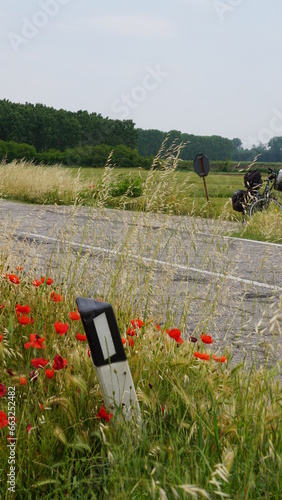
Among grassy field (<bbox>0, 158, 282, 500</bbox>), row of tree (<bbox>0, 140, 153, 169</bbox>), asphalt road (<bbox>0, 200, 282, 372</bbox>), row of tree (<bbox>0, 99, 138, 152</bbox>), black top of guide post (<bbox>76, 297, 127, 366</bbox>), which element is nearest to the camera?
grassy field (<bbox>0, 158, 282, 500</bbox>)

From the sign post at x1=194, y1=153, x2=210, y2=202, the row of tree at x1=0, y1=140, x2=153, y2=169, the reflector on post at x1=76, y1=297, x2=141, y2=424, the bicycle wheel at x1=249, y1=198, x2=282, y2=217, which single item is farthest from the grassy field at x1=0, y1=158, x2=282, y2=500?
the row of tree at x1=0, y1=140, x2=153, y2=169

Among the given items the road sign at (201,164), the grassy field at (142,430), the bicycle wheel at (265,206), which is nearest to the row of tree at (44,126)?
the road sign at (201,164)

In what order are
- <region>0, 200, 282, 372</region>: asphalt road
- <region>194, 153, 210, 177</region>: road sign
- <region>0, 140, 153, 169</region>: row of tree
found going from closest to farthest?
<region>0, 200, 282, 372</region>: asphalt road, <region>194, 153, 210, 177</region>: road sign, <region>0, 140, 153, 169</region>: row of tree

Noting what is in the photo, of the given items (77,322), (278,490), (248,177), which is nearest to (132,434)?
(278,490)

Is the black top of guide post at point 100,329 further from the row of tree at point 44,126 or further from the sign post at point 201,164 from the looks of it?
the row of tree at point 44,126

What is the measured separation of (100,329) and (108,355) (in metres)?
0.10

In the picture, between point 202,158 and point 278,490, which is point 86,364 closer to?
point 278,490

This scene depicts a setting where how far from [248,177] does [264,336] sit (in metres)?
8.45

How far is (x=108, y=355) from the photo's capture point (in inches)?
89.4

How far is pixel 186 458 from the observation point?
7.07 feet

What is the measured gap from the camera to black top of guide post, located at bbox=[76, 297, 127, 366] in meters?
2.22

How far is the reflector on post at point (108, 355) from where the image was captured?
7.31ft

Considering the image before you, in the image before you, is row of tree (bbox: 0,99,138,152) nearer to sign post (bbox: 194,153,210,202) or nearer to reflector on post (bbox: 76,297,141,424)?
sign post (bbox: 194,153,210,202)

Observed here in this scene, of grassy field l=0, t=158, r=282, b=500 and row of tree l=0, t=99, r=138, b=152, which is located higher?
row of tree l=0, t=99, r=138, b=152
